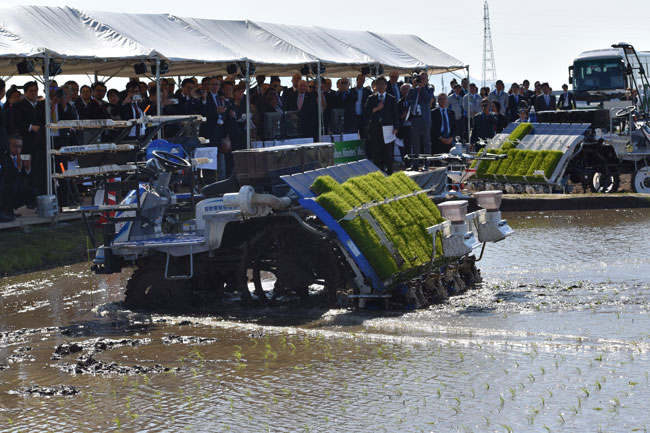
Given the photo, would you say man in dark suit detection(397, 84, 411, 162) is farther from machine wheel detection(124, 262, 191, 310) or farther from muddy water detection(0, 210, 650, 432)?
machine wheel detection(124, 262, 191, 310)

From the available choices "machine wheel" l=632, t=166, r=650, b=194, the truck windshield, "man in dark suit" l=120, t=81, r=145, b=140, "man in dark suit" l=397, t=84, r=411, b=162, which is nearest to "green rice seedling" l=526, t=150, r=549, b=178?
"machine wheel" l=632, t=166, r=650, b=194

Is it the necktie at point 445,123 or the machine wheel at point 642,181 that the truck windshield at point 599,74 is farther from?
the machine wheel at point 642,181

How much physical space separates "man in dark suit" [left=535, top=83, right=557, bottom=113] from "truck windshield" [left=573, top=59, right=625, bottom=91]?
4387mm

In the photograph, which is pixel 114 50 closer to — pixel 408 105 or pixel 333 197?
pixel 408 105

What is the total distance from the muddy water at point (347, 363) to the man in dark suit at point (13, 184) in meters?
3.91

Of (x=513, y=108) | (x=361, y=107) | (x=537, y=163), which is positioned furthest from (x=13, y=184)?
(x=513, y=108)

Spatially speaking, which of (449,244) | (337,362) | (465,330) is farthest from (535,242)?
(337,362)

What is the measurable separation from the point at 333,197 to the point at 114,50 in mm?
9029

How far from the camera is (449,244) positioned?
461 inches

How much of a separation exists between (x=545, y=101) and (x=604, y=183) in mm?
9767

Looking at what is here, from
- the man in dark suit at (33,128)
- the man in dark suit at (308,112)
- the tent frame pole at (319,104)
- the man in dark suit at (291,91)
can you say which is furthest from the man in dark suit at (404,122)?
the man in dark suit at (33,128)

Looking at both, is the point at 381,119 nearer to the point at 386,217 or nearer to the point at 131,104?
the point at 131,104

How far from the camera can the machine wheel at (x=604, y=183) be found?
22125mm

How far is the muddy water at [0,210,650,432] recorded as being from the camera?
7578mm
